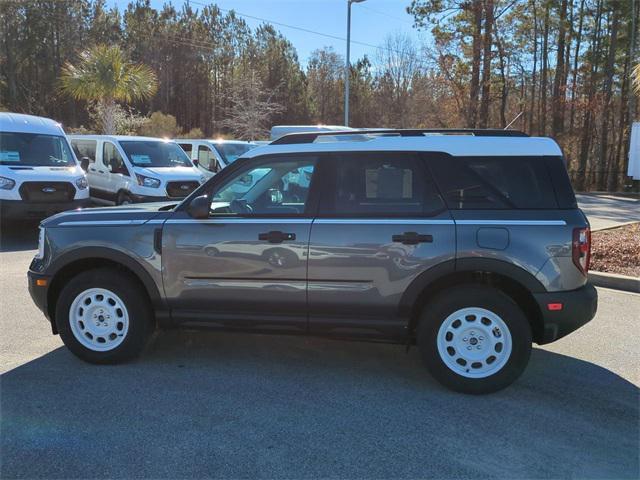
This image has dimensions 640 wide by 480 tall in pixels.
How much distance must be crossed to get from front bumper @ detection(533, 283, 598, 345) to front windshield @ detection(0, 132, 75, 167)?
972cm

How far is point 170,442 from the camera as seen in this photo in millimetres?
3217

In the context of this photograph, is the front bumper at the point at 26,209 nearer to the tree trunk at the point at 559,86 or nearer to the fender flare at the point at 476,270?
the fender flare at the point at 476,270

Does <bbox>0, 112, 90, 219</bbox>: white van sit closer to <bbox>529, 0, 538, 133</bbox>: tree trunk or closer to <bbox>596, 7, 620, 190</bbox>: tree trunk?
<bbox>529, 0, 538, 133</bbox>: tree trunk

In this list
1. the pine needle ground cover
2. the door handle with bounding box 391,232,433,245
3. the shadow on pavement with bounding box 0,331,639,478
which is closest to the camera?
the shadow on pavement with bounding box 0,331,639,478

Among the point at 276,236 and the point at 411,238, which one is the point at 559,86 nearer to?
the point at 411,238

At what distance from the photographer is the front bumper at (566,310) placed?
12.5ft

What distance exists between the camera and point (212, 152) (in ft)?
49.2

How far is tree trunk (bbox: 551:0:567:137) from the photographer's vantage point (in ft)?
92.6

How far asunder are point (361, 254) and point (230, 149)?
1193cm

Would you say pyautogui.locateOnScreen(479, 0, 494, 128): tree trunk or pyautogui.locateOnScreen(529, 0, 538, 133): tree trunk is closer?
pyautogui.locateOnScreen(479, 0, 494, 128): tree trunk

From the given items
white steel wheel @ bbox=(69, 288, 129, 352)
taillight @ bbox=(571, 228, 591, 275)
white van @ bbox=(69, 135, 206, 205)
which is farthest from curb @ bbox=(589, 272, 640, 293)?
white van @ bbox=(69, 135, 206, 205)

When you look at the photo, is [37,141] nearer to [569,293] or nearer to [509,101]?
[569,293]

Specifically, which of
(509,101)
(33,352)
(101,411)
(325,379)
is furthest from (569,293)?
(509,101)

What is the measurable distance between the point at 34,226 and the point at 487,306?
10778mm
